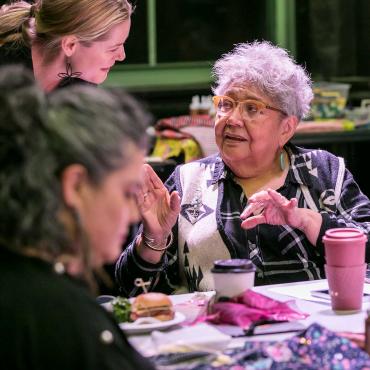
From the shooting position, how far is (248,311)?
7.22ft

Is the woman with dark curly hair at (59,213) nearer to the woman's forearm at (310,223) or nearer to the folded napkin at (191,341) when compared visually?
the folded napkin at (191,341)

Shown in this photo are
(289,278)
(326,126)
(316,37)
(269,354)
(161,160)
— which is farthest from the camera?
(316,37)

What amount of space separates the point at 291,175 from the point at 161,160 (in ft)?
7.71

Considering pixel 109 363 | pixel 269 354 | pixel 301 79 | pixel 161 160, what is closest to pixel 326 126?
pixel 161 160

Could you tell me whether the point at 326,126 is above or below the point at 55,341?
below

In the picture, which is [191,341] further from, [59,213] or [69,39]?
[69,39]

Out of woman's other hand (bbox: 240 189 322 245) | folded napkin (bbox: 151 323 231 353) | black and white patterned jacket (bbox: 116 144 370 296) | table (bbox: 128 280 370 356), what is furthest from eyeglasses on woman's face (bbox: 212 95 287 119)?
folded napkin (bbox: 151 323 231 353)

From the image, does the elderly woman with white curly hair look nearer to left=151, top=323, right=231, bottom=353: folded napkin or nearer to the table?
the table

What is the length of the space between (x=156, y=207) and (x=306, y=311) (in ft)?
2.31

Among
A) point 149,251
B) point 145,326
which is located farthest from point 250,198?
point 145,326

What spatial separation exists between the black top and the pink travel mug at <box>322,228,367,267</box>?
1.05 m

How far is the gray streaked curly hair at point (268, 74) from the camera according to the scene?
120 inches

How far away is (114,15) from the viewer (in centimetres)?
322

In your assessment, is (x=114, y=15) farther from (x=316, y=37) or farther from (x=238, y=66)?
(x=316, y=37)
